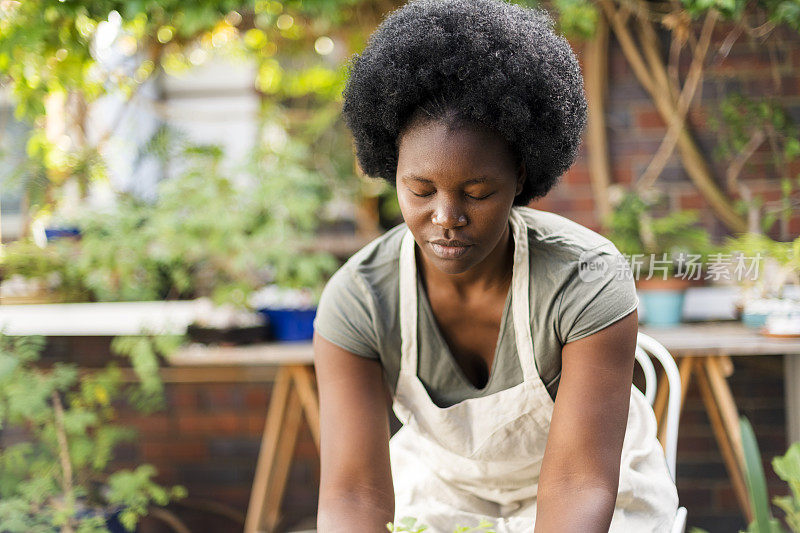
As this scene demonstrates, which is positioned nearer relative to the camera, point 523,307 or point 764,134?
point 523,307

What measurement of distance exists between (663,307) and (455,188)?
166 centimetres

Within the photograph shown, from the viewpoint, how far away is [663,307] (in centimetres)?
255

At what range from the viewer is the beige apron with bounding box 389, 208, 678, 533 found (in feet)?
4.39

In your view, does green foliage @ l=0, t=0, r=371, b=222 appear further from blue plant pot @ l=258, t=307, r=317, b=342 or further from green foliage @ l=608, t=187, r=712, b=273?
green foliage @ l=608, t=187, r=712, b=273

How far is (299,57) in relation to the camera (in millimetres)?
3201

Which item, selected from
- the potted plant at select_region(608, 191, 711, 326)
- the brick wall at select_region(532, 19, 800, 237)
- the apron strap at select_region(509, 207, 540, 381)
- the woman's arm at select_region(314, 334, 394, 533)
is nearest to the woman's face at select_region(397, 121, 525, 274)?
the apron strap at select_region(509, 207, 540, 381)

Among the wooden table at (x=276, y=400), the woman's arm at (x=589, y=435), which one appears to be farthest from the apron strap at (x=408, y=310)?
the wooden table at (x=276, y=400)

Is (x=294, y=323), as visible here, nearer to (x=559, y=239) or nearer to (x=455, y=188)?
(x=559, y=239)

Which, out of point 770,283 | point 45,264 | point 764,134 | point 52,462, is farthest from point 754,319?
point 45,264

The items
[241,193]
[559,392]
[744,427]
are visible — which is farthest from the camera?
[241,193]

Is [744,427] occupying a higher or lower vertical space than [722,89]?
lower

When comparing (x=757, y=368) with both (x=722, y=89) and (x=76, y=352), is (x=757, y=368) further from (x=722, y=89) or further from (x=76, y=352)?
(x=76, y=352)

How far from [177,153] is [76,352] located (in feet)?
3.39

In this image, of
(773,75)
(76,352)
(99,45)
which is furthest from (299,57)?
(773,75)
